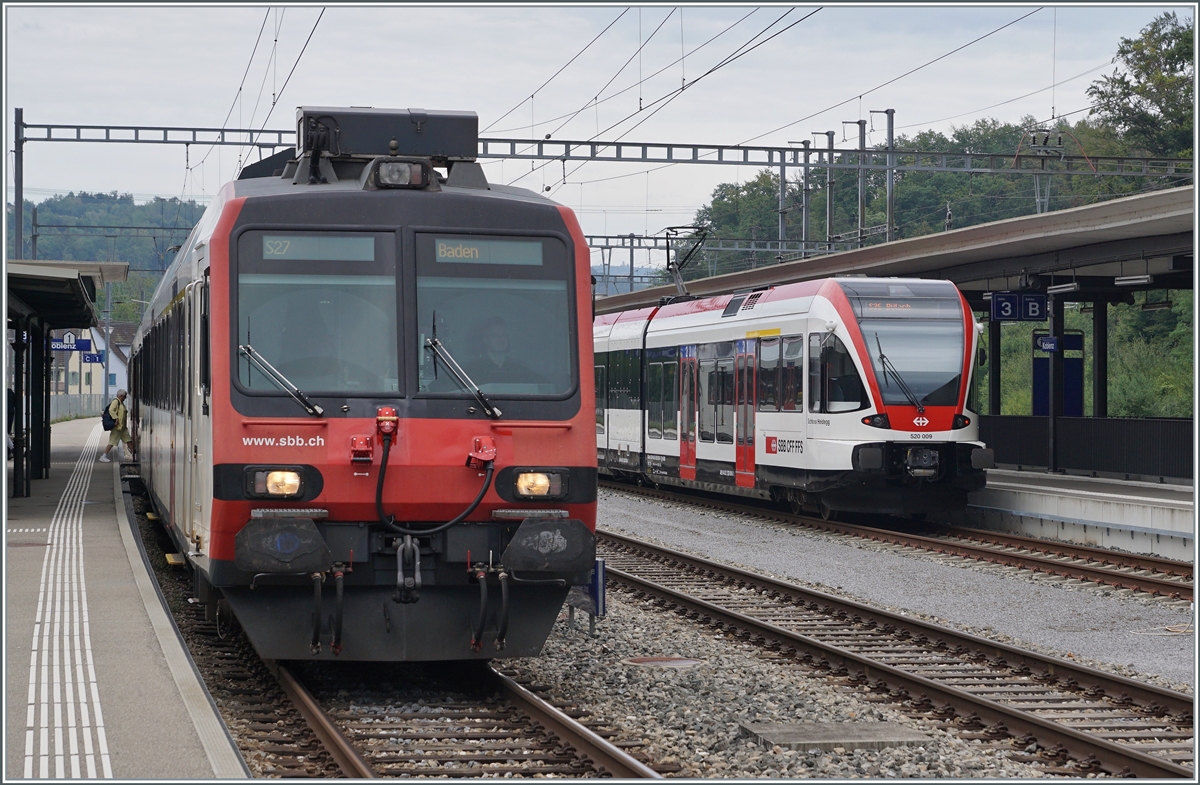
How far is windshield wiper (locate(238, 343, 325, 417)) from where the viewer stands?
780 cm

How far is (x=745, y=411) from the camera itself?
66.8 ft

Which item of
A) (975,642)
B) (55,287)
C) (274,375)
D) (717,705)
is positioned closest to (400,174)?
(274,375)

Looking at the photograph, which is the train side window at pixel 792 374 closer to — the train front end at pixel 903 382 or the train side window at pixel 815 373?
the train side window at pixel 815 373

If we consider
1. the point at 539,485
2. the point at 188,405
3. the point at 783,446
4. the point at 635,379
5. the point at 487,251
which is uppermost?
the point at 487,251

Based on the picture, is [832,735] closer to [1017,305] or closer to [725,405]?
[725,405]

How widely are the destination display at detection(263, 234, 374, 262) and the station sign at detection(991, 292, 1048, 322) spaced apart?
55.7ft

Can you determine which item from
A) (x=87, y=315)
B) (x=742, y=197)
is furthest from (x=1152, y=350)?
(x=742, y=197)

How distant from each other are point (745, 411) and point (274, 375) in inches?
514

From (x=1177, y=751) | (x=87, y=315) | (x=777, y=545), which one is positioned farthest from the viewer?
(x=87, y=315)

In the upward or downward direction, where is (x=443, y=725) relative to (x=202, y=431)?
downward

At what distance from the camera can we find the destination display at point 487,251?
8234 mm

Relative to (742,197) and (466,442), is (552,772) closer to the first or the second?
(466,442)

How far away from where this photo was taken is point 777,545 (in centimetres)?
1747

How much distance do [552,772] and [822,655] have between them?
3744mm
